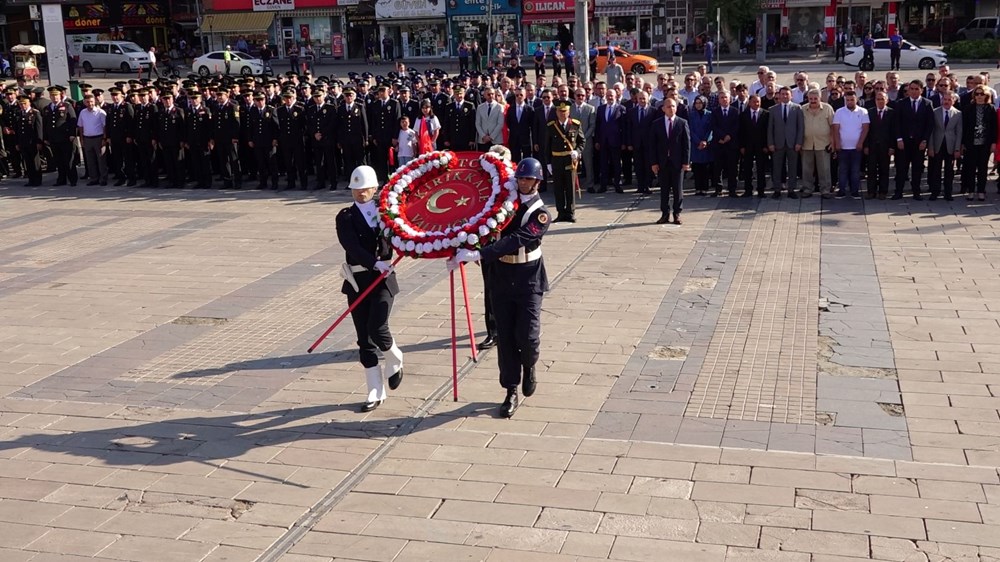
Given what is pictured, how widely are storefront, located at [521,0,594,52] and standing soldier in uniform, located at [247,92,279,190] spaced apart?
34186 mm

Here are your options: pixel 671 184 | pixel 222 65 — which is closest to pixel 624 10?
pixel 222 65

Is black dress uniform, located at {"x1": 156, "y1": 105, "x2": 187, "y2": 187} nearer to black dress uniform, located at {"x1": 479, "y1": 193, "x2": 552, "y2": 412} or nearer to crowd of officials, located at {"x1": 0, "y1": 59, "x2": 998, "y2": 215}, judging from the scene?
crowd of officials, located at {"x1": 0, "y1": 59, "x2": 998, "y2": 215}

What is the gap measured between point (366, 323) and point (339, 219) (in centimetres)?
84

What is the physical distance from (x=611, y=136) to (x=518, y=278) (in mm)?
10061

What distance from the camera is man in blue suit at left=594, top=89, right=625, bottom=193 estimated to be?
17750 mm

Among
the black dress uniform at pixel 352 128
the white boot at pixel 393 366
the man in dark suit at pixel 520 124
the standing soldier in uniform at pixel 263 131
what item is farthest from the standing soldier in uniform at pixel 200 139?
the white boot at pixel 393 366

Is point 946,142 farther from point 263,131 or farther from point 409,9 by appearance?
point 409,9

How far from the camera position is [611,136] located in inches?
696

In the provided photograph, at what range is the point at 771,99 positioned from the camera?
17406 millimetres

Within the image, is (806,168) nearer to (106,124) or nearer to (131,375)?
(131,375)

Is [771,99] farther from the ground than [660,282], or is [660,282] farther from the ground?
[771,99]

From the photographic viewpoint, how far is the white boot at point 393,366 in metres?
8.61

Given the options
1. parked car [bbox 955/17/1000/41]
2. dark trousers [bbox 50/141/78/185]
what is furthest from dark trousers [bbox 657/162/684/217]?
parked car [bbox 955/17/1000/41]

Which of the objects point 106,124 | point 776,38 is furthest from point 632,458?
point 776,38
